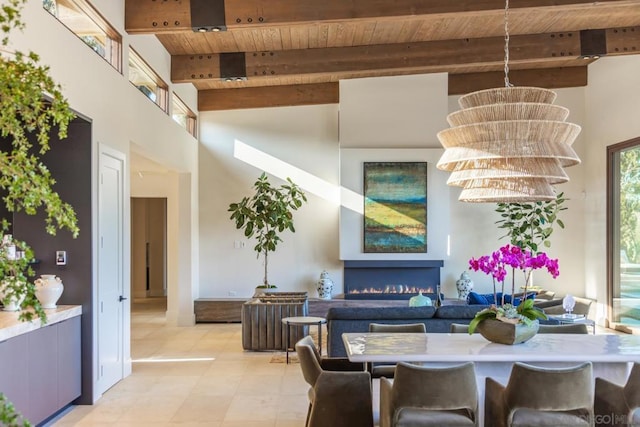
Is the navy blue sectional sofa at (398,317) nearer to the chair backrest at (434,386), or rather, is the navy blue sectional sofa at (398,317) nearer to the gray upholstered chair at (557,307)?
the gray upholstered chair at (557,307)

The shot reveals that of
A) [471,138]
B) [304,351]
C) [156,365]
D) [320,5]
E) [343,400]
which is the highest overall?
[320,5]

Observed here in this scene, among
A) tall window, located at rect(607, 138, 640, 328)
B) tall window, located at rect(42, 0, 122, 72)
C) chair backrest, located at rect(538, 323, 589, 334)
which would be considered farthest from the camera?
tall window, located at rect(607, 138, 640, 328)

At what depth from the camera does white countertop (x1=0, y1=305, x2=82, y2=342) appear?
3.75 metres

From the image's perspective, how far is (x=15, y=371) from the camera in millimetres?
3879

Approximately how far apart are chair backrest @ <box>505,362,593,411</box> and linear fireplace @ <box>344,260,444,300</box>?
21.9 feet

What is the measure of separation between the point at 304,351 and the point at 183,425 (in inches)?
58.0

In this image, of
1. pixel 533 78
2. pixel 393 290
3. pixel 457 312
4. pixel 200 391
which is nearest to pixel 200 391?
pixel 200 391

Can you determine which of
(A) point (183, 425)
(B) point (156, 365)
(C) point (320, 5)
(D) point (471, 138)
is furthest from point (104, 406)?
(C) point (320, 5)

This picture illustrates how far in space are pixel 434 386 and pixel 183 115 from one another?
7537mm

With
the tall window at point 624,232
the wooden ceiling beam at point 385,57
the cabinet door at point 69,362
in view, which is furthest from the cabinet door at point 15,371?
the tall window at point 624,232

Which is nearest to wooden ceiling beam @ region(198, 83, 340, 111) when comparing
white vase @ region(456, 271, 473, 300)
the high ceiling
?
the high ceiling

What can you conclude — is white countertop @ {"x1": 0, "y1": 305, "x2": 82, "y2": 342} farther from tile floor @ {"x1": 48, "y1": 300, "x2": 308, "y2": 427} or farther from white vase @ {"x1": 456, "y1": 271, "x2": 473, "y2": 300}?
white vase @ {"x1": 456, "y1": 271, "x2": 473, "y2": 300}

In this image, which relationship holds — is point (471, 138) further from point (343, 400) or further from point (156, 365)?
point (156, 365)

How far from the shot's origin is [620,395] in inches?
124
